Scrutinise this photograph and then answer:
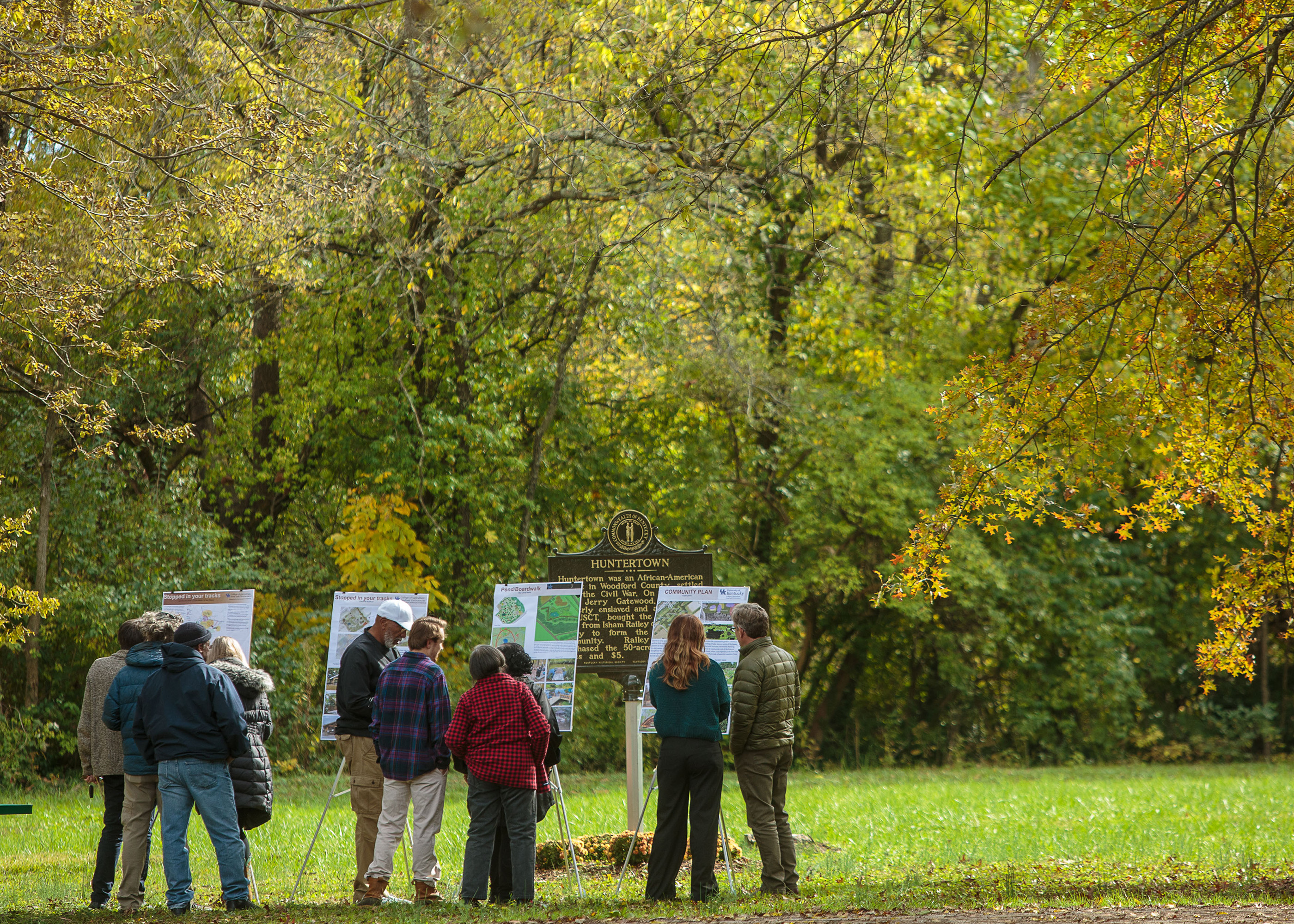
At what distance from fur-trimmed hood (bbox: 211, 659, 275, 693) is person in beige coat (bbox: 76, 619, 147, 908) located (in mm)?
633

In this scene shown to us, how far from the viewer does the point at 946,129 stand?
726 inches

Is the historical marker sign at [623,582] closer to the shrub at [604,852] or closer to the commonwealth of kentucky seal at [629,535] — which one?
the commonwealth of kentucky seal at [629,535]

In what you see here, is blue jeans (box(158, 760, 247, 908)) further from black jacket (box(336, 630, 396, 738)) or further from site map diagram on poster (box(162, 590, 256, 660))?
site map diagram on poster (box(162, 590, 256, 660))

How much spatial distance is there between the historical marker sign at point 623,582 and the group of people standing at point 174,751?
2714 millimetres

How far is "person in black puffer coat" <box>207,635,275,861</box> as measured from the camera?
7621 millimetres

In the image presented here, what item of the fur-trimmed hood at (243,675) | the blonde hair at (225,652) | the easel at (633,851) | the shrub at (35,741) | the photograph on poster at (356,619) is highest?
the photograph on poster at (356,619)

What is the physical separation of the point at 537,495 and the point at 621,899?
1141cm

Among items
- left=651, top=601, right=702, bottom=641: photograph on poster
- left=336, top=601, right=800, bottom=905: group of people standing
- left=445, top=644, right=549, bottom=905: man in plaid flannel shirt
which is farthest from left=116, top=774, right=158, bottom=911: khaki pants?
left=651, top=601, right=702, bottom=641: photograph on poster

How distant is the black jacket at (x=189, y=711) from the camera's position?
7223mm

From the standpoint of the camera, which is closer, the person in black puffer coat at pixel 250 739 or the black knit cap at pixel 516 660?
the person in black puffer coat at pixel 250 739

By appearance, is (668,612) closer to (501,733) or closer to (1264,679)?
(501,733)

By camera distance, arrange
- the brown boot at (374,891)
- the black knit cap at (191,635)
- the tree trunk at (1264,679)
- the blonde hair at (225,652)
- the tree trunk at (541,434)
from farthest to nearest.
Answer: the tree trunk at (1264,679) → the tree trunk at (541,434) → the blonde hair at (225,652) → the brown boot at (374,891) → the black knit cap at (191,635)

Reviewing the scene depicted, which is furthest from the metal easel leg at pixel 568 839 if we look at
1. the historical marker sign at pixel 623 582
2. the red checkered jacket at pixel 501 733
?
the historical marker sign at pixel 623 582

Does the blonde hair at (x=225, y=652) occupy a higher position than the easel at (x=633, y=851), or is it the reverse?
the blonde hair at (x=225, y=652)
